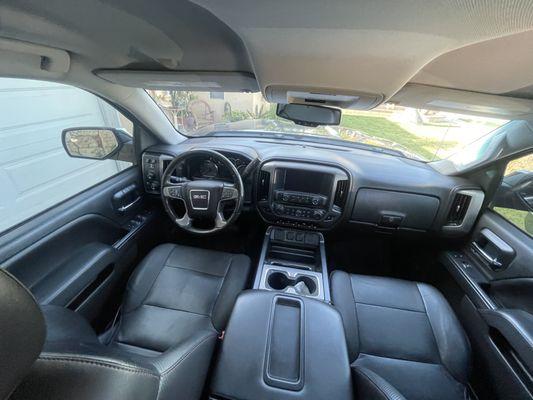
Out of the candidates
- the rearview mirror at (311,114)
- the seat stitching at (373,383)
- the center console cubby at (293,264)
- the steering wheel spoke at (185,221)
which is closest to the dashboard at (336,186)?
the center console cubby at (293,264)

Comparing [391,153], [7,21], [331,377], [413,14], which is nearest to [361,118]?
[391,153]

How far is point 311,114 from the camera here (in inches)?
54.7

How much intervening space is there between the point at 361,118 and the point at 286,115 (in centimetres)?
68

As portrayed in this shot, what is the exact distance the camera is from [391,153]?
2086 millimetres

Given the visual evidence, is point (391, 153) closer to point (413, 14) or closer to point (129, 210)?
point (413, 14)

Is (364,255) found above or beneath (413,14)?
beneath

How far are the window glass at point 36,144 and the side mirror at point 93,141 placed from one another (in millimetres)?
137

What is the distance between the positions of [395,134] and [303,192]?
0.82 meters

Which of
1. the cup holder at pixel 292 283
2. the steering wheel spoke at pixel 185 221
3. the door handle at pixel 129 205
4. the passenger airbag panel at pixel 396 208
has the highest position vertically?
the passenger airbag panel at pixel 396 208

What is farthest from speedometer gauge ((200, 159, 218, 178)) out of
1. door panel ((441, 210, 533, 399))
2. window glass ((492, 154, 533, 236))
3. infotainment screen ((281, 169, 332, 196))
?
window glass ((492, 154, 533, 236))

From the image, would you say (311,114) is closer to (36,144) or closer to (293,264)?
(293,264)

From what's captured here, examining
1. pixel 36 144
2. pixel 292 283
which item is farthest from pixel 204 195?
pixel 36 144

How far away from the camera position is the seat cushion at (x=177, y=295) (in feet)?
4.18

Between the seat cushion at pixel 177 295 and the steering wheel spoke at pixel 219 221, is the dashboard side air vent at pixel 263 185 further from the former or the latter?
the seat cushion at pixel 177 295
